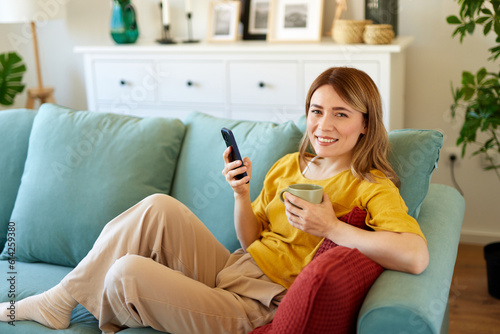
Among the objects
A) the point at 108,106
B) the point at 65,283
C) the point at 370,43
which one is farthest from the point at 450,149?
the point at 65,283

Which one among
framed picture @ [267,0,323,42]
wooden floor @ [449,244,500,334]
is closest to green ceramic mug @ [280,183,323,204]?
wooden floor @ [449,244,500,334]

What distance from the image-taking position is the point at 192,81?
10.2 feet

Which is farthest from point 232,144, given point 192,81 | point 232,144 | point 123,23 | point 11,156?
point 123,23

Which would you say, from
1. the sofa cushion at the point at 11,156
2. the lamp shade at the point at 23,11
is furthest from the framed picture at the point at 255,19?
the sofa cushion at the point at 11,156

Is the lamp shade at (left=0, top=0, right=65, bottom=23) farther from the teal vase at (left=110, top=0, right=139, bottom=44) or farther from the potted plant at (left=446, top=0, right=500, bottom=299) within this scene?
the potted plant at (left=446, top=0, right=500, bottom=299)

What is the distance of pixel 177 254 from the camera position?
162 cm

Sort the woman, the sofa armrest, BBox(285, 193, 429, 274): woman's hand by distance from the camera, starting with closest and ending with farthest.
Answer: the sofa armrest
BBox(285, 193, 429, 274): woman's hand
the woman

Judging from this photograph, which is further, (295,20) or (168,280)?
(295,20)

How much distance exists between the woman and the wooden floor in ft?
3.32

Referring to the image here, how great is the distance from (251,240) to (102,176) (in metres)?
0.60

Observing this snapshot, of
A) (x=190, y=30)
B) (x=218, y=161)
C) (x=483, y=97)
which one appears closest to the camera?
(x=218, y=161)

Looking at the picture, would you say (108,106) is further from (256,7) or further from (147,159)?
(147,159)

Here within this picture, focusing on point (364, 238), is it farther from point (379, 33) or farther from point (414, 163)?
point (379, 33)

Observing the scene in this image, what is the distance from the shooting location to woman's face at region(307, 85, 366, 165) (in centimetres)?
156
